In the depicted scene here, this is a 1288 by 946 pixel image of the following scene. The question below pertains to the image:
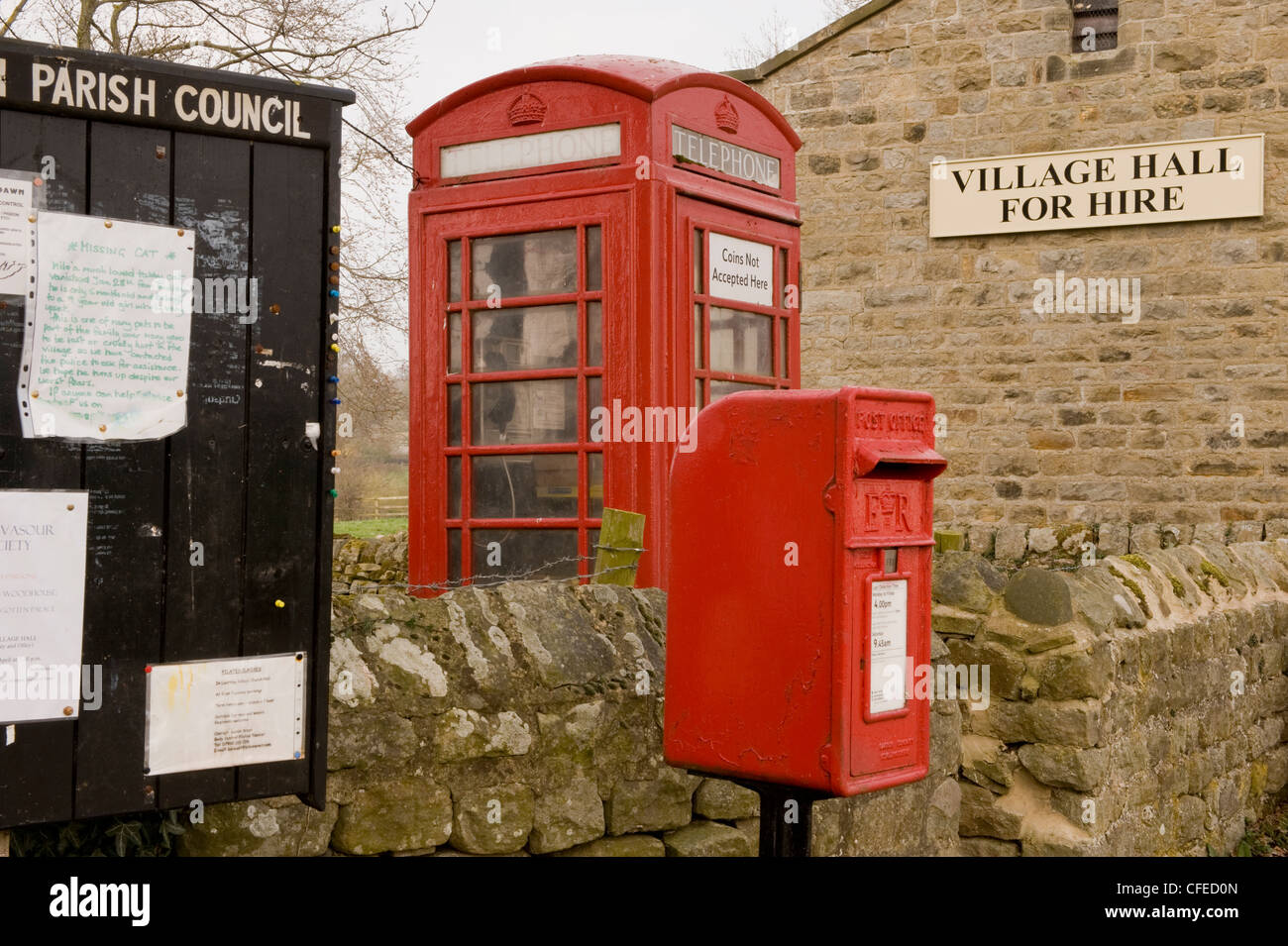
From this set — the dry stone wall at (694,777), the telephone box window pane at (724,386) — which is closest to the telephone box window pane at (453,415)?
the telephone box window pane at (724,386)

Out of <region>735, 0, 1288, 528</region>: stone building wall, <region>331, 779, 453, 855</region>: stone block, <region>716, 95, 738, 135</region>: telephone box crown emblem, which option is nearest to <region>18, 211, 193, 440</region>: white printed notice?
<region>331, 779, 453, 855</region>: stone block

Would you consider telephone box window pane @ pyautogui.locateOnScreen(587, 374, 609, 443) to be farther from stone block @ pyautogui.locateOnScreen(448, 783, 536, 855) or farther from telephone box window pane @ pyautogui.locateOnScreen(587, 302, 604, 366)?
stone block @ pyautogui.locateOnScreen(448, 783, 536, 855)

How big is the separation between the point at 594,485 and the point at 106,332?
2788 millimetres

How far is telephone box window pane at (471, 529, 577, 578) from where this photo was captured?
225 inches

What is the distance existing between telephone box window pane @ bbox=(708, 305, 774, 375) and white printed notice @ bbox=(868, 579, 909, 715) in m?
2.33

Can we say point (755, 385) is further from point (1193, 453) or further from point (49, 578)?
point (1193, 453)

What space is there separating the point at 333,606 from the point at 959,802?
8.24 ft

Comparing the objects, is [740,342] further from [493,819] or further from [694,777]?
[493,819]

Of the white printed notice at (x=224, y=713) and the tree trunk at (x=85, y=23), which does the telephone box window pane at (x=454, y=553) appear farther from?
the tree trunk at (x=85, y=23)

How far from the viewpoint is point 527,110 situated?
5762 millimetres

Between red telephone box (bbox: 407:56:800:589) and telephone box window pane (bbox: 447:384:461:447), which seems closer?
red telephone box (bbox: 407:56:800:589)

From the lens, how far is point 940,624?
16.6 ft

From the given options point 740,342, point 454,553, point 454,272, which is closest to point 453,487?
point 454,553

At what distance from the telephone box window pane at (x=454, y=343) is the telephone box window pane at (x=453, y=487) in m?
0.38
